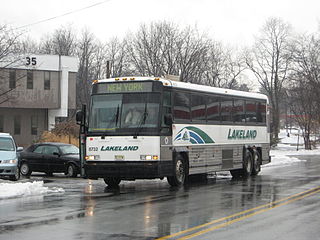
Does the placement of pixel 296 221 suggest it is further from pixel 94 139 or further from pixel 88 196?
pixel 94 139

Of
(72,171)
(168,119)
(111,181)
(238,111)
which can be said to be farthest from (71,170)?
(168,119)

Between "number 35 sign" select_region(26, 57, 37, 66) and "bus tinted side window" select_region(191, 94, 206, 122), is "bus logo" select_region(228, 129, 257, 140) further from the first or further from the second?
"number 35 sign" select_region(26, 57, 37, 66)

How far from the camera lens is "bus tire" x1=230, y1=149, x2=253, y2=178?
24.2 metres

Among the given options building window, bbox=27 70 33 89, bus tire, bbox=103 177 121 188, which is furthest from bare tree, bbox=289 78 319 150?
bus tire, bbox=103 177 121 188

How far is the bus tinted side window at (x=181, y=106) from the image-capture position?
19.1 m

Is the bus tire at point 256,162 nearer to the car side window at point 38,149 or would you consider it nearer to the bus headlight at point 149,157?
the bus headlight at point 149,157

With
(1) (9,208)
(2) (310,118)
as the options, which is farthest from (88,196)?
(2) (310,118)

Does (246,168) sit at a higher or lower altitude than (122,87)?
lower

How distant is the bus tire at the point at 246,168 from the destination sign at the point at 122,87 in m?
7.06

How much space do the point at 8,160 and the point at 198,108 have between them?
706 cm

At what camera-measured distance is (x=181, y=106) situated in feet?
63.8

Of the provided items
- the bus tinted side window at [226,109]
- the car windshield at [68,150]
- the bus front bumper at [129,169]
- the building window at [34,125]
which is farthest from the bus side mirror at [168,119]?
the building window at [34,125]

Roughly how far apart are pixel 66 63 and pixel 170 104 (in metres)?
35.8

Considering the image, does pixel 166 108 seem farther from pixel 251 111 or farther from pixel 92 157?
pixel 251 111
